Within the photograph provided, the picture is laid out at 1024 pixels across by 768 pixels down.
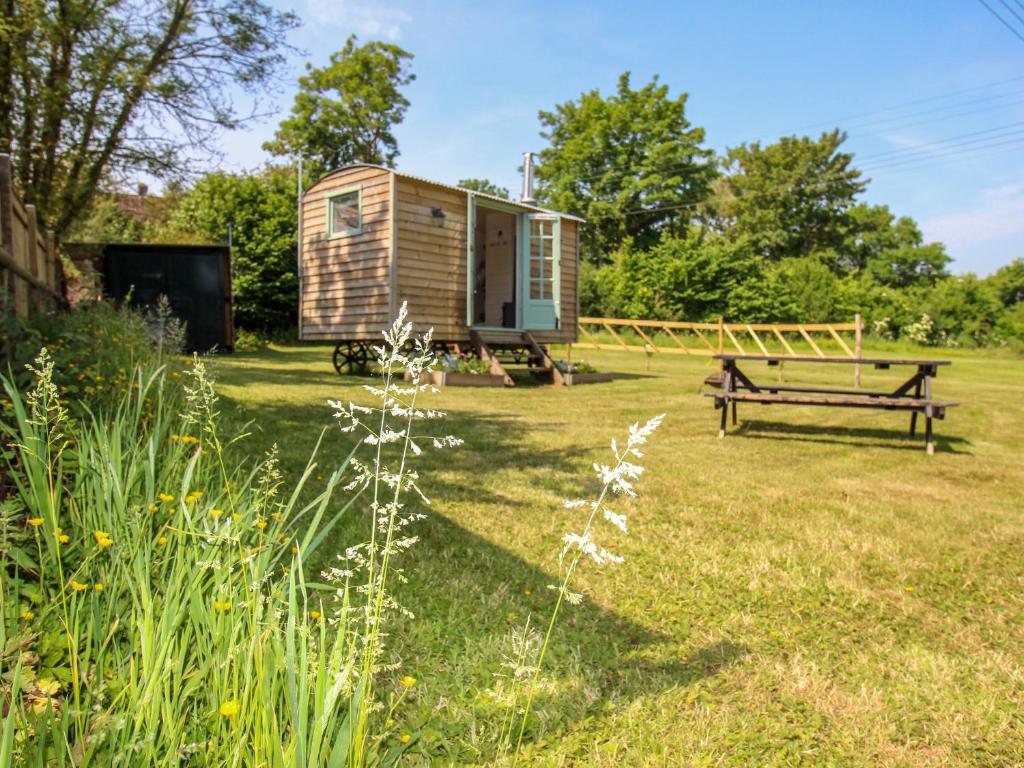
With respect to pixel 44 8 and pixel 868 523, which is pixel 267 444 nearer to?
pixel 868 523

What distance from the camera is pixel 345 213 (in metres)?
12.1

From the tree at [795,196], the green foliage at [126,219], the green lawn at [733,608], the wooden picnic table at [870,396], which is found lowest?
the green lawn at [733,608]

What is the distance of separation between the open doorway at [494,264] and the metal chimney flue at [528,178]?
46.1 inches

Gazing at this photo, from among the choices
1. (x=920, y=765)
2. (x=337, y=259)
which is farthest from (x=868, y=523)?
(x=337, y=259)

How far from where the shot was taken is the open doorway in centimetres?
1544

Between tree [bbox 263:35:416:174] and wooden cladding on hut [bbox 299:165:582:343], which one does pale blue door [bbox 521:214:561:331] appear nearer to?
wooden cladding on hut [bbox 299:165:582:343]

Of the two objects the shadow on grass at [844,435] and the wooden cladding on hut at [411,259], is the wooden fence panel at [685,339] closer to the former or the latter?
the wooden cladding on hut at [411,259]

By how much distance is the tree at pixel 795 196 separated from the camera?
38.6m

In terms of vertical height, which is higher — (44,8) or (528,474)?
(44,8)

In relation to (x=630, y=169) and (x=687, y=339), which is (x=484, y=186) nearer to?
(x=630, y=169)

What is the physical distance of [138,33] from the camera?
1034cm

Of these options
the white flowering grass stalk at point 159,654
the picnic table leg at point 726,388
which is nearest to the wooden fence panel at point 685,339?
the picnic table leg at point 726,388

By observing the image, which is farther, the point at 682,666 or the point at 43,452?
the point at 682,666

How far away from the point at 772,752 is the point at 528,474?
2.90 metres
